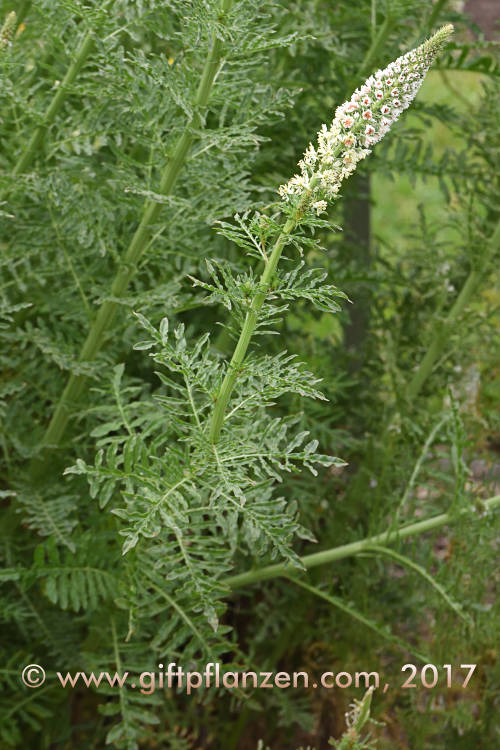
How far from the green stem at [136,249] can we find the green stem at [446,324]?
67 centimetres

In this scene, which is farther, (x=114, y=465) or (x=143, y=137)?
(x=143, y=137)

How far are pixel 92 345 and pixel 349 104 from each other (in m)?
0.66

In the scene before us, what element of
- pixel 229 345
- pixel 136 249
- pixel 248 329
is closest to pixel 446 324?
pixel 229 345

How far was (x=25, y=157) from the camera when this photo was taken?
142 cm

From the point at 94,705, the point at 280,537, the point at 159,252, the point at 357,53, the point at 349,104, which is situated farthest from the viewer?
the point at 94,705

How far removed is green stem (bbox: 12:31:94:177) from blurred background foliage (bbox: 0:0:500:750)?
0.05 feet

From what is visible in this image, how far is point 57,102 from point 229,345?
58 centimetres

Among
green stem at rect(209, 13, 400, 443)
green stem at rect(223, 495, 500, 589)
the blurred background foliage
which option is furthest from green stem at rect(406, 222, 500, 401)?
green stem at rect(209, 13, 400, 443)

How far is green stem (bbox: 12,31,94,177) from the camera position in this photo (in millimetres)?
1339

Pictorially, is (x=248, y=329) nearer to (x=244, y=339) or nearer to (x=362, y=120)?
(x=244, y=339)

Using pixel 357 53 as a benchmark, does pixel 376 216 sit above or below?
below

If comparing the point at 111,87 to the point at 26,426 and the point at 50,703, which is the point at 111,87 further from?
the point at 50,703

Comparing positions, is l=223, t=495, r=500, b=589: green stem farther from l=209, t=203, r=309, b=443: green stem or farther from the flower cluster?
the flower cluster

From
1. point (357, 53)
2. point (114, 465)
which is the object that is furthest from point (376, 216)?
point (114, 465)
